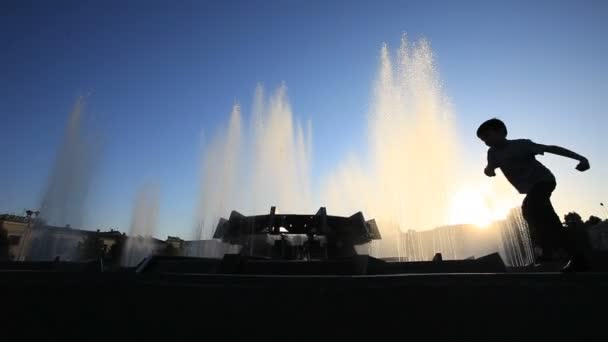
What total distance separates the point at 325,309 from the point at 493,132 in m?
2.68

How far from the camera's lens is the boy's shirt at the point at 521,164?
10.1ft

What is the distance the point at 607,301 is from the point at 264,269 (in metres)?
3.79

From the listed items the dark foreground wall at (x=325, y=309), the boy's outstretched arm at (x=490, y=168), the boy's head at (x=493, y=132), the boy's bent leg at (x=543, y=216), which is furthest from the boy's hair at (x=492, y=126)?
the dark foreground wall at (x=325, y=309)

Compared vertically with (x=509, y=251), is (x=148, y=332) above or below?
below

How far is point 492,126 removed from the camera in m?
3.36

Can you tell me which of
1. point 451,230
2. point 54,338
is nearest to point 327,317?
point 54,338

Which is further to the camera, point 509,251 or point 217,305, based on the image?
point 509,251

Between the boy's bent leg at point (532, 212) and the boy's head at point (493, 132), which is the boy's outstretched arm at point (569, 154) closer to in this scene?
the boy's head at point (493, 132)

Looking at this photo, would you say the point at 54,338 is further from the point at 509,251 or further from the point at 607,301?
the point at 509,251

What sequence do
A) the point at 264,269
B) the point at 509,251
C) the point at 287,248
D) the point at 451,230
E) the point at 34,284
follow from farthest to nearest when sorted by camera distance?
the point at 451,230 < the point at 509,251 < the point at 287,248 < the point at 264,269 < the point at 34,284

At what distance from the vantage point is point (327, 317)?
177cm

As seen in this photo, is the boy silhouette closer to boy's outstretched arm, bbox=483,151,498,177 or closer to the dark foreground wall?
boy's outstretched arm, bbox=483,151,498,177

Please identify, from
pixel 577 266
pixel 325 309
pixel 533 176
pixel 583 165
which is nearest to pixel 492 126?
pixel 533 176

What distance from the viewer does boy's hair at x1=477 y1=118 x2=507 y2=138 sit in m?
3.33
